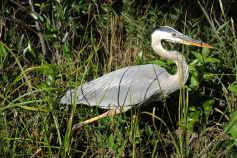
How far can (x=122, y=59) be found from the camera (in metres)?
3.55

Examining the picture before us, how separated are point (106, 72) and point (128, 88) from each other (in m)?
0.56

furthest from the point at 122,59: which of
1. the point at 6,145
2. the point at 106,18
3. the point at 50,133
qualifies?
the point at 6,145

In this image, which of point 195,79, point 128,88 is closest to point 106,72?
point 128,88

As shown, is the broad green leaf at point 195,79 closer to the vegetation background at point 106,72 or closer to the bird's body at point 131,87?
the vegetation background at point 106,72

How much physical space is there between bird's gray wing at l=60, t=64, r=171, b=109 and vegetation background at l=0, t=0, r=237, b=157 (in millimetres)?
130

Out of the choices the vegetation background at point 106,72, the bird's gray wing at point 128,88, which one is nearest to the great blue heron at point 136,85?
the bird's gray wing at point 128,88

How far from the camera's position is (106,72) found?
3.24 m

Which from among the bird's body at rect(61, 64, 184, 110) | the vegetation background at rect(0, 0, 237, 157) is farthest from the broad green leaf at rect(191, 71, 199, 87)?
the bird's body at rect(61, 64, 184, 110)

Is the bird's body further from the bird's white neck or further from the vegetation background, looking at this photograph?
the vegetation background

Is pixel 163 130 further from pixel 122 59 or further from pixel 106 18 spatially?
pixel 106 18

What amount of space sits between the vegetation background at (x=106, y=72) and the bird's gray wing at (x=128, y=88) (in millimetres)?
130

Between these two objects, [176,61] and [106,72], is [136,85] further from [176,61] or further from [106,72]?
[106,72]

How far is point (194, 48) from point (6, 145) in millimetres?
2241

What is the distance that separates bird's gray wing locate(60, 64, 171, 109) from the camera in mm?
2725
